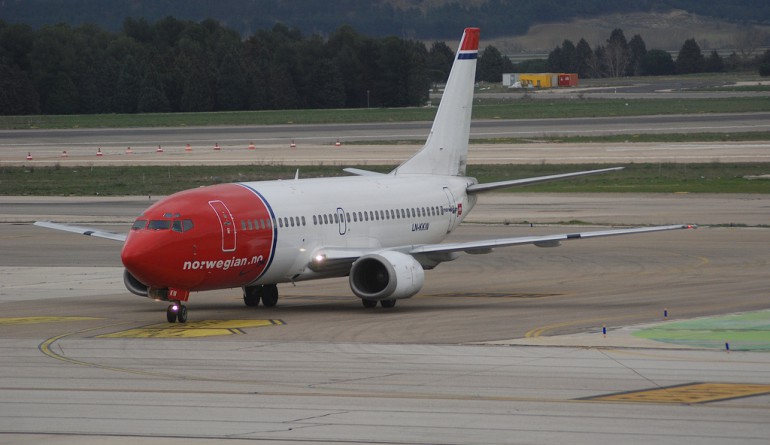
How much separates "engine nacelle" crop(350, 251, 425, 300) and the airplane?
1.5 inches

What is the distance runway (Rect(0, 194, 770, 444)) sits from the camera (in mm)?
21453

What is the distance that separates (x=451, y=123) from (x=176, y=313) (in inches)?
560

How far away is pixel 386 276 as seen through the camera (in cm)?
3744

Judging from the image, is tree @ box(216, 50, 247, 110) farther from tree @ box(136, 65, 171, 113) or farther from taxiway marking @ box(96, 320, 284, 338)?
taxiway marking @ box(96, 320, 284, 338)

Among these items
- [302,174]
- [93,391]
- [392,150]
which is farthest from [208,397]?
[392,150]

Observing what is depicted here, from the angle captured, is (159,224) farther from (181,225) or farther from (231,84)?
(231,84)

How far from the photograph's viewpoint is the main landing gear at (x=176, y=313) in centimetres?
3453

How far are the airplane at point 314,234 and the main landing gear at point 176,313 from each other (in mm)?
26

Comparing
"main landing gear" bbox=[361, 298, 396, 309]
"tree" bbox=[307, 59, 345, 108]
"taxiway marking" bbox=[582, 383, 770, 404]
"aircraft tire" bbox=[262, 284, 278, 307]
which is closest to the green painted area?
"taxiway marking" bbox=[582, 383, 770, 404]

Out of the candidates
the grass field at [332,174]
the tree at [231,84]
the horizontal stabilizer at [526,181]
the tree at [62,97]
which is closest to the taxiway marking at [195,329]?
the horizontal stabilizer at [526,181]

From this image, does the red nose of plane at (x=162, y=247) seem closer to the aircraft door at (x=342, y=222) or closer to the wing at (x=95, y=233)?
the wing at (x=95, y=233)

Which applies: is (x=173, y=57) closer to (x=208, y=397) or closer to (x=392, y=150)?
(x=392, y=150)

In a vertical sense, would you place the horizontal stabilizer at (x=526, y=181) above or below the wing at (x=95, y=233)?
above

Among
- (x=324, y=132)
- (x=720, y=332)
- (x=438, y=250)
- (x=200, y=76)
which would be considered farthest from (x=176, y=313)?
(x=200, y=76)
